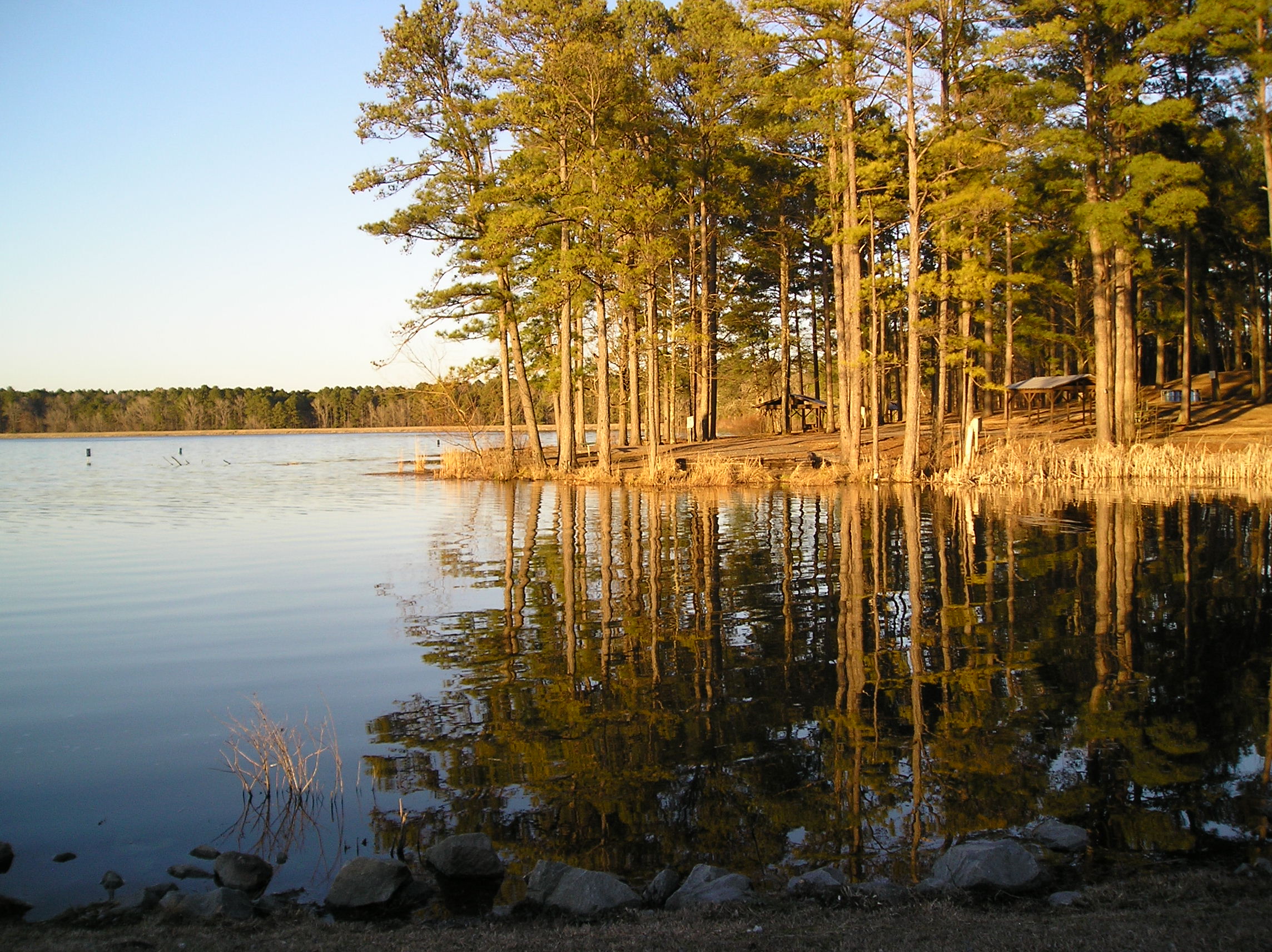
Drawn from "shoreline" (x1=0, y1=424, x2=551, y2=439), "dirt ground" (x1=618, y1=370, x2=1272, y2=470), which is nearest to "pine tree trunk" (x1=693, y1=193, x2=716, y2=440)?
"dirt ground" (x1=618, y1=370, x2=1272, y2=470)

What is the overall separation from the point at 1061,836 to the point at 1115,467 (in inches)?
1044

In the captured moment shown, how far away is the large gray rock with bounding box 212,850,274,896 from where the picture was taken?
5961 mm

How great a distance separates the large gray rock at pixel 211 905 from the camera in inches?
211

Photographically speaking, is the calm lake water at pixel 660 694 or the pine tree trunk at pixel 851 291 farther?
the pine tree trunk at pixel 851 291

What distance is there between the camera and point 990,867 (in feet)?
18.0

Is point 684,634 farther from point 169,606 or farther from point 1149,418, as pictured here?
point 1149,418

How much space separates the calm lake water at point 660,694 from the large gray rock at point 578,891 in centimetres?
51

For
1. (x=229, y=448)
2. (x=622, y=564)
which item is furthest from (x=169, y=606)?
(x=229, y=448)

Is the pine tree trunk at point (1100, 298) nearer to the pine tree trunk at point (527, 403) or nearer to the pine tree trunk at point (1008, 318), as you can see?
the pine tree trunk at point (1008, 318)

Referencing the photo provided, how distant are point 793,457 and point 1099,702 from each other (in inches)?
1066

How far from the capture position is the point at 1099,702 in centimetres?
895

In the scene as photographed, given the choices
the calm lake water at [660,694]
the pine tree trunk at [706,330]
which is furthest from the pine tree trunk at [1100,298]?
the pine tree trunk at [706,330]

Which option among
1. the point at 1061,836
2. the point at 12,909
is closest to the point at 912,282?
the point at 1061,836

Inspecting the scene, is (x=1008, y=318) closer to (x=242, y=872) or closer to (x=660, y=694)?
(x=660, y=694)
